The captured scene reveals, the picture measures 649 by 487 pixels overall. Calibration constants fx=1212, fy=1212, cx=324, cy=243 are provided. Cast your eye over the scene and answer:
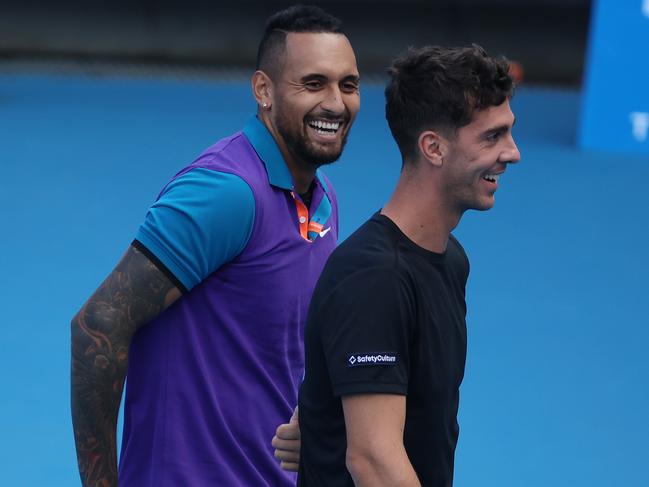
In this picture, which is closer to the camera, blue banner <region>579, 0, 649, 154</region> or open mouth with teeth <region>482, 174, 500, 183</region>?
open mouth with teeth <region>482, 174, 500, 183</region>

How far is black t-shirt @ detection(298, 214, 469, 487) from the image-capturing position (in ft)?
7.26

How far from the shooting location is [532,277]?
25.2 ft

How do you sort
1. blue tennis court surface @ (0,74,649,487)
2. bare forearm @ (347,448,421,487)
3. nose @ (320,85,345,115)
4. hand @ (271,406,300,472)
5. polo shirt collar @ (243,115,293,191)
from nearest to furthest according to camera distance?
1. bare forearm @ (347,448,421,487)
2. hand @ (271,406,300,472)
3. polo shirt collar @ (243,115,293,191)
4. nose @ (320,85,345,115)
5. blue tennis court surface @ (0,74,649,487)

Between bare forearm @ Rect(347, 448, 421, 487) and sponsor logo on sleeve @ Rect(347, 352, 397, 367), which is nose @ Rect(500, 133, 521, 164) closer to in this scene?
sponsor logo on sleeve @ Rect(347, 352, 397, 367)

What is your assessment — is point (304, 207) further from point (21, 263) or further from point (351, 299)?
point (21, 263)

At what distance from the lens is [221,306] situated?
277 centimetres

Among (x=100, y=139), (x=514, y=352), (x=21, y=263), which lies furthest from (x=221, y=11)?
(x=514, y=352)

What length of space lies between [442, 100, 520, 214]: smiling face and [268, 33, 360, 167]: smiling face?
619 mm

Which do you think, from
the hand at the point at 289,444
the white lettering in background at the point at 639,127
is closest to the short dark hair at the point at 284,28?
the hand at the point at 289,444

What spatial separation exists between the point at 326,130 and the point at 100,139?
8304 mm

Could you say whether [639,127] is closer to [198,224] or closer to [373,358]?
[198,224]

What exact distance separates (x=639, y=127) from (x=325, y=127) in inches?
345

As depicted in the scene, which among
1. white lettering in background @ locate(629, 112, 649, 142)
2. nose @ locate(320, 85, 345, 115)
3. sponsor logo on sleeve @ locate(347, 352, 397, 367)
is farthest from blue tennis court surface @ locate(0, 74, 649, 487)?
sponsor logo on sleeve @ locate(347, 352, 397, 367)

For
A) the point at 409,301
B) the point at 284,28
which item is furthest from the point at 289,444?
the point at 284,28
